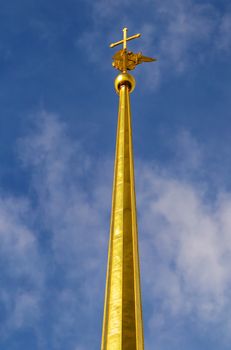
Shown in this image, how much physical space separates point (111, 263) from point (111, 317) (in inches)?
81.7

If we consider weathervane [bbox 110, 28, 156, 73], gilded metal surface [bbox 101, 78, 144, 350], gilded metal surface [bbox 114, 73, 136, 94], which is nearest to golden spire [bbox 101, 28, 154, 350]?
gilded metal surface [bbox 101, 78, 144, 350]

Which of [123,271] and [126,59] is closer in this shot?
[123,271]

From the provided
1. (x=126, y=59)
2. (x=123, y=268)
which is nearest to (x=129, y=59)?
(x=126, y=59)

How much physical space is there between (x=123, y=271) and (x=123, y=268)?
4.2 inches

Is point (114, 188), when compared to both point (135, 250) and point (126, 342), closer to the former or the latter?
point (135, 250)

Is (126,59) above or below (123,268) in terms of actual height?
above

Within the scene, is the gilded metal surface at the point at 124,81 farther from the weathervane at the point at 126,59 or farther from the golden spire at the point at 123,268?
the golden spire at the point at 123,268

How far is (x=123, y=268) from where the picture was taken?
1625 centimetres

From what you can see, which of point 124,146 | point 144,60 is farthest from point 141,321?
point 144,60

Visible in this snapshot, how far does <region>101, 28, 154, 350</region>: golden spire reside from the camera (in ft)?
47.2

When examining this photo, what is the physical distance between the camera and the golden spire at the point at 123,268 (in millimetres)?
14398

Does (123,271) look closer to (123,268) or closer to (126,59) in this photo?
(123,268)

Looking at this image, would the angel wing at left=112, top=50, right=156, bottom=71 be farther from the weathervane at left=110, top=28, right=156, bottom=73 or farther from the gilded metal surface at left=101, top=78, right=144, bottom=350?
the gilded metal surface at left=101, top=78, right=144, bottom=350

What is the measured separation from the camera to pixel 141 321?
15320 mm
